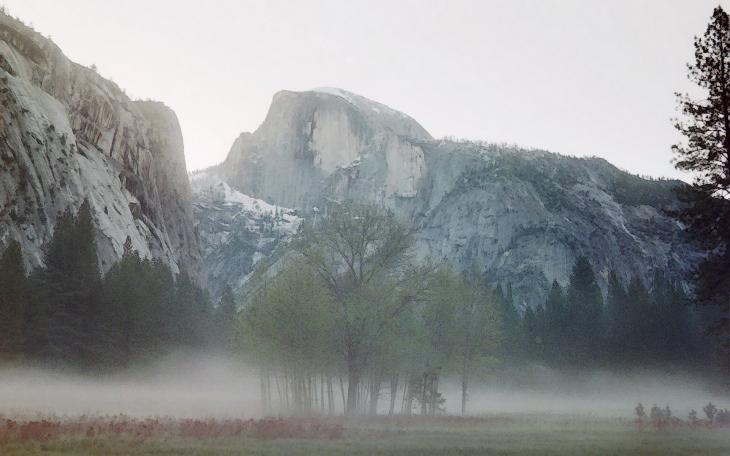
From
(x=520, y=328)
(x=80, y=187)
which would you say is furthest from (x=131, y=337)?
(x=520, y=328)

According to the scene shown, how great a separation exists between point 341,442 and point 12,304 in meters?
37.6

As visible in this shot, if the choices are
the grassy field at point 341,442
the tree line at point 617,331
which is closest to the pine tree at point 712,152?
the grassy field at point 341,442

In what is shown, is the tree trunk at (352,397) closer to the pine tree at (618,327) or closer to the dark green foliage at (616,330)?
the dark green foliage at (616,330)

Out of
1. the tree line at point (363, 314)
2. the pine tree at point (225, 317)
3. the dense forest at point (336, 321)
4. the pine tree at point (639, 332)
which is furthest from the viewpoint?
the pine tree at point (225, 317)

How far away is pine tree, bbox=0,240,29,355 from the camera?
163 feet

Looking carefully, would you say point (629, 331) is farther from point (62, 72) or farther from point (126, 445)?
point (62, 72)

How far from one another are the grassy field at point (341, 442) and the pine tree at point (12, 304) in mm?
29511

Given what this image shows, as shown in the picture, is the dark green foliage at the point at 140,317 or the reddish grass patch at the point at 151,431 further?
the dark green foliage at the point at 140,317

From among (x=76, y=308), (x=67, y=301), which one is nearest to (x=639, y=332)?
(x=76, y=308)

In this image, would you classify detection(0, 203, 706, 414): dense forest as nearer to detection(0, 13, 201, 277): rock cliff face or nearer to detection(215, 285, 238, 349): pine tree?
detection(215, 285, 238, 349): pine tree

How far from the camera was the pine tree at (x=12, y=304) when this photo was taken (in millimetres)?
49688

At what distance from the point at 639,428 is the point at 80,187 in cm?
9031

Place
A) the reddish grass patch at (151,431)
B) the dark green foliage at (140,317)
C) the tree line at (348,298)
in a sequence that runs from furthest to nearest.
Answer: the dark green foliage at (140,317) < the tree line at (348,298) < the reddish grass patch at (151,431)

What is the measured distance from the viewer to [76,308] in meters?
55.9
